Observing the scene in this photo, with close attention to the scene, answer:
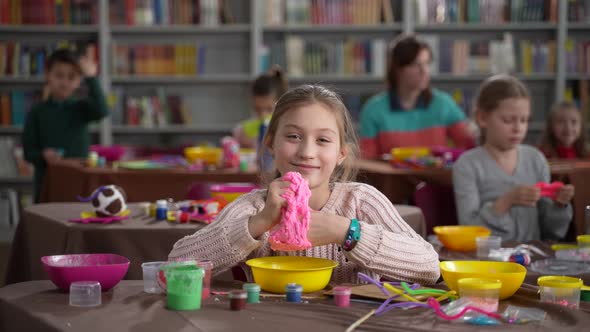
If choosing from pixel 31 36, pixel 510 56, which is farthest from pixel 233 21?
pixel 510 56

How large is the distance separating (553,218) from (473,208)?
0.29m

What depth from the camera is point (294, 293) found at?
58.8 inches

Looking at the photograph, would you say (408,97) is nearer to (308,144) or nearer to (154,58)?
(154,58)

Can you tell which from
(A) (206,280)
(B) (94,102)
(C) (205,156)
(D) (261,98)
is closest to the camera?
(A) (206,280)

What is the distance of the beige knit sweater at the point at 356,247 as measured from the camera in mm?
1689

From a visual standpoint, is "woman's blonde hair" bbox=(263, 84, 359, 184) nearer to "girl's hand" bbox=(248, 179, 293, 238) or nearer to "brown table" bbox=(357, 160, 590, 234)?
"girl's hand" bbox=(248, 179, 293, 238)

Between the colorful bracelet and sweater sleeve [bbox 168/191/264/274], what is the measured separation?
0.17 metres

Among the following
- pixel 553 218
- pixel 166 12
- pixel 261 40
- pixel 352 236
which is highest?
pixel 166 12

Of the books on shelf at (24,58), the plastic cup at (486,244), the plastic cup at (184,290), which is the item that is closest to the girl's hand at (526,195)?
the plastic cup at (486,244)

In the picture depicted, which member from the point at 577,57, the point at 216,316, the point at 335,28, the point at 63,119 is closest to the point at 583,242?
the point at 216,316

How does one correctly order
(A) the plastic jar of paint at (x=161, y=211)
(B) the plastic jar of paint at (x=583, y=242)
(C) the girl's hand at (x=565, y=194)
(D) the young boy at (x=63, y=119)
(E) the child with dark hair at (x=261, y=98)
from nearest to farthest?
(B) the plastic jar of paint at (x=583, y=242) → (A) the plastic jar of paint at (x=161, y=211) → (C) the girl's hand at (x=565, y=194) → (E) the child with dark hair at (x=261, y=98) → (D) the young boy at (x=63, y=119)

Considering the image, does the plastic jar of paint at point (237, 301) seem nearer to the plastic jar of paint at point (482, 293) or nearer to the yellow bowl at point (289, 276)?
the yellow bowl at point (289, 276)

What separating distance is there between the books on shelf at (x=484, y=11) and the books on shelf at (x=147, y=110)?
1.94m

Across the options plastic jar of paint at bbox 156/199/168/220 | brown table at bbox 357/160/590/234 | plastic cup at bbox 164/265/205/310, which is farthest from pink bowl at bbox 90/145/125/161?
plastic cup at bbox 164/265/205/310
